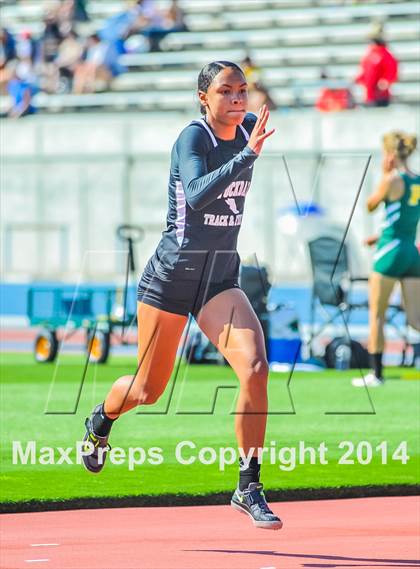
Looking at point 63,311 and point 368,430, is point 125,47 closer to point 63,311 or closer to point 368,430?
point 63,311

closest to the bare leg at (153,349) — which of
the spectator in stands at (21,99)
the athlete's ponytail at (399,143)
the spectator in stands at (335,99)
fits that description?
the athlete's ponytail at (399,143)

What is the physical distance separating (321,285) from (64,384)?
348 cm

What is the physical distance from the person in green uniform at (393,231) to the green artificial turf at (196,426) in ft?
2.79

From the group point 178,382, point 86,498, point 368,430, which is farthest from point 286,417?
point 86,498

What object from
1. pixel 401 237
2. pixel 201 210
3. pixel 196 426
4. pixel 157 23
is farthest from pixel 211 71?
pixel 157 23

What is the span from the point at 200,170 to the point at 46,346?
39.0ft

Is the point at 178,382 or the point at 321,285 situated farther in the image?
the point at 321,285

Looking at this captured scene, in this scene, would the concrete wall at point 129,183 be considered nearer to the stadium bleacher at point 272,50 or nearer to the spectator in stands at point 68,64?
the stadium bleacher at point 272,50

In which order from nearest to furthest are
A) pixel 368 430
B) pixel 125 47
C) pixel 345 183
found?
1. pixel 368 430
2. pixel 345 183
3. pixel 125 47

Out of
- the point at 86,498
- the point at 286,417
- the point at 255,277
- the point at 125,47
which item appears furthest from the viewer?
the point at 125,47

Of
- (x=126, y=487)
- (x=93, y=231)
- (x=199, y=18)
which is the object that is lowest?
(x=93, y=231)

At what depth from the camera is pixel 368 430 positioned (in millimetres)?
11781

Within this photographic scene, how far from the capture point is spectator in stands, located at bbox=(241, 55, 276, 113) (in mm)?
24362

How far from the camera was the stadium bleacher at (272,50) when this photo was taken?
94.0 ft
